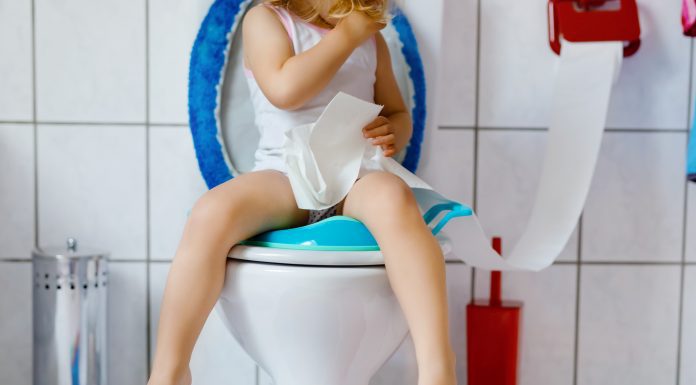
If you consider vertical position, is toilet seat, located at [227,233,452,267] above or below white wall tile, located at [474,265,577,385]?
above

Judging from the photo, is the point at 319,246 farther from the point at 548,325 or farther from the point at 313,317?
the point at 548,325

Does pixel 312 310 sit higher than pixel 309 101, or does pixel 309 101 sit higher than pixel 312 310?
pixel 309 101

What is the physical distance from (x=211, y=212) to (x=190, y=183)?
453 mm

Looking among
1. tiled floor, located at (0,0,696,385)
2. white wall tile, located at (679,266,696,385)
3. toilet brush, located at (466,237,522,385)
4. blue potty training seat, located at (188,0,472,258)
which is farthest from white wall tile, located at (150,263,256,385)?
white wall tile, located at (679,266,696,385)

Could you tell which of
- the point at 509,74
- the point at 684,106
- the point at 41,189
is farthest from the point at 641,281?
the point at 41,189

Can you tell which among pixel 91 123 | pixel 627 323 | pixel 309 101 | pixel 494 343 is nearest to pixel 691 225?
pixel 627 323

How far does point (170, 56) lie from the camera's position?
131cm

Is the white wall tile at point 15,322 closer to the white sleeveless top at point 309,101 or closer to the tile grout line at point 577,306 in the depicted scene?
the white sleeveless top at point 309,101

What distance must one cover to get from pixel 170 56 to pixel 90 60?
142 mm

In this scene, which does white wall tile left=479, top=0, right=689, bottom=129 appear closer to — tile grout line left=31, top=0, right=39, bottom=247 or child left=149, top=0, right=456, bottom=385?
child left=149, top=0, right=456, bottom=385

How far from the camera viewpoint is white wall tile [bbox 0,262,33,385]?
1.34 metres

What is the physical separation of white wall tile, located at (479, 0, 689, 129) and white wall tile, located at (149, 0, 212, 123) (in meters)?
0.54

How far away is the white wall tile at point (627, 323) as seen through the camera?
4.55 feet

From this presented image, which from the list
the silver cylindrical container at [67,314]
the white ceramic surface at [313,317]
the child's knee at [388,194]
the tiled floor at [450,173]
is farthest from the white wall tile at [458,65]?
the silver cylindrical container at [67,314]
